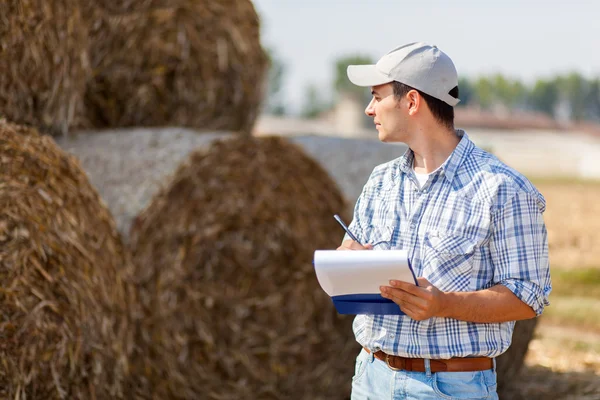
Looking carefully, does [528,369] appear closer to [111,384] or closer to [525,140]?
[111,384]

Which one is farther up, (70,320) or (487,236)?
(487,236)

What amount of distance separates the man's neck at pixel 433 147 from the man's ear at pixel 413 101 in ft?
0.24

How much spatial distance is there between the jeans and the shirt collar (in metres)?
0.48

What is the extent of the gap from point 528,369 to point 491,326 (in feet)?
9.69

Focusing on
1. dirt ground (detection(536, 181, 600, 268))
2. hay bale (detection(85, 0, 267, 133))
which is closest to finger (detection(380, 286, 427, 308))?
hay bale (detection(85, 0, 267, 133))

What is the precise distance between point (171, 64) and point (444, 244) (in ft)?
8.90

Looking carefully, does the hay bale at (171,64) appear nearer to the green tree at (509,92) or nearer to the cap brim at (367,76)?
the cap brim at (367,76)

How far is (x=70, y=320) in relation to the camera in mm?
3094

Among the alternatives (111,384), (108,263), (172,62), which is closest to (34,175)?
(108,263)

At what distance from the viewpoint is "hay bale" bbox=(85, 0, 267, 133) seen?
424 cm

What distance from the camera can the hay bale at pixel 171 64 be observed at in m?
4.24

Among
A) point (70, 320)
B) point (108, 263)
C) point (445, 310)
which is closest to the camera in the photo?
point (445, 310)

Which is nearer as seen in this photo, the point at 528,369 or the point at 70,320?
the point at 70,320

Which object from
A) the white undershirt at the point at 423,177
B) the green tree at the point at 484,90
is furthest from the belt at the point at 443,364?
the green tree at the point at 484,90
